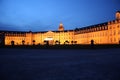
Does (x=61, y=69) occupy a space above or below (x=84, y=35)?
below

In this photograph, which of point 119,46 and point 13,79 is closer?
point 13,79

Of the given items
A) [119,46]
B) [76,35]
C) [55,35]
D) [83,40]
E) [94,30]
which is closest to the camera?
[119,46]

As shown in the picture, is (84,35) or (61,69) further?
(84,35)

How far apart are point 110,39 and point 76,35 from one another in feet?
181

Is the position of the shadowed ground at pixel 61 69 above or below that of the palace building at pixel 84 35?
below

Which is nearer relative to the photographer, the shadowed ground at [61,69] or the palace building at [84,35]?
the shadowed ground at [61,69]

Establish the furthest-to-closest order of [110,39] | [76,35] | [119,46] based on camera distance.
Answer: [76,35] → [110,39] → [119,46]

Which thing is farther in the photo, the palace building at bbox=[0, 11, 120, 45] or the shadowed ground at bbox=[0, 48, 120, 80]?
the palace building at bbox=[0, 11, 120, 45]

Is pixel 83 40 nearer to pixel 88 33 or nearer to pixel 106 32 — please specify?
pixel 88 33

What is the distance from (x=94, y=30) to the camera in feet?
404

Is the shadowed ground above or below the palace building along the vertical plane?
below

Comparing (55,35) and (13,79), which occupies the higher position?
(55,35)

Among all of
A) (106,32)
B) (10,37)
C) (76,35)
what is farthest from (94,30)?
(10,37)

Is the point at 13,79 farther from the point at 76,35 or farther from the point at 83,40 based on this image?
the point at 76,35
